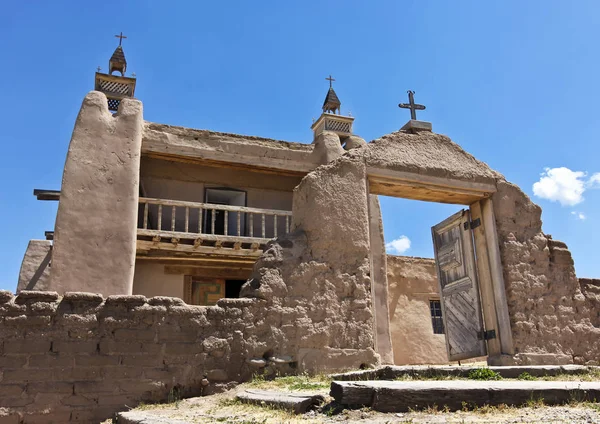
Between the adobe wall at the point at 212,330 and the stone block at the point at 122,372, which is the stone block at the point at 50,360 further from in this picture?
the stone block at the point at 122,372

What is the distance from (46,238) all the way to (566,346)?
40.0 feet

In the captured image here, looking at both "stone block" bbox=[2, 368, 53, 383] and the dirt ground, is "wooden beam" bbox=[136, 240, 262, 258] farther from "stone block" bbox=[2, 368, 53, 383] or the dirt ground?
the dirt ground

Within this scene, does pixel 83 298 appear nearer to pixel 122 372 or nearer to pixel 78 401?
pixel 122 372

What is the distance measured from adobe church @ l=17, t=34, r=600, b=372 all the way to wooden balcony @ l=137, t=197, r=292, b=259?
4cm

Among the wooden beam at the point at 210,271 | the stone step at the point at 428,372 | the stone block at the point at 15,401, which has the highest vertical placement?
the wooden beam at the point at 210,271

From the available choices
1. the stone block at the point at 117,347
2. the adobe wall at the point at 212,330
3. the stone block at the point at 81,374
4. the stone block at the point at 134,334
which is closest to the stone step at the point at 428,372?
the adobe wall at the point at 212,330

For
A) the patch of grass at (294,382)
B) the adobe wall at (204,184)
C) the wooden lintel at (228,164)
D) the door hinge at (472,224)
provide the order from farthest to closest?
the adobe wall at (204,184) < the wooden lintel at (228,164) < the door hinge at (472,224) < the patch of grass at (294,382)

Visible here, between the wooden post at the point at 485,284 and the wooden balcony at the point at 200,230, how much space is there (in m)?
5.03

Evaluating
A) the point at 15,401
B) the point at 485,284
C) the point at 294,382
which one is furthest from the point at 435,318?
the point at 15,401

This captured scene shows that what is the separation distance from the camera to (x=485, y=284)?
347 inches

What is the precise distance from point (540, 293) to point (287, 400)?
5365 mm

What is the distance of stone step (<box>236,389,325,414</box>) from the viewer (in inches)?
185

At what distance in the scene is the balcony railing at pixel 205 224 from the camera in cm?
1221

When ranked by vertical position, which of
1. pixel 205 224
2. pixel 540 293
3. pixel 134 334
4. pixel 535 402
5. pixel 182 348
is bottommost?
pixel 535 402
